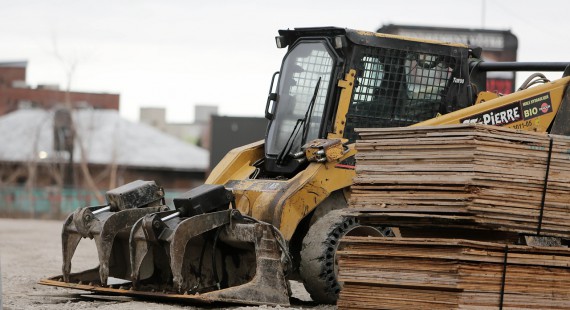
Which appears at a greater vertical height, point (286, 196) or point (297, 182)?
point (297, 182)

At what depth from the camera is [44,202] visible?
41.2 meters

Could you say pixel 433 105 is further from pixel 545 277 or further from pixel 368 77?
pixel 545 277

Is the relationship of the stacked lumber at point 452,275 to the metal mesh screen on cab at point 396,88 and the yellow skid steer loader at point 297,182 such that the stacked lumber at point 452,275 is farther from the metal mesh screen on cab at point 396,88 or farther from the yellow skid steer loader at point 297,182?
the metal mesh screen on cab at point 396,88

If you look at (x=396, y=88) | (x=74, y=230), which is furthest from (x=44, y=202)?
(x=396, y=88)

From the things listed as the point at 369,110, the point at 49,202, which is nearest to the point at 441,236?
the point at 369,110

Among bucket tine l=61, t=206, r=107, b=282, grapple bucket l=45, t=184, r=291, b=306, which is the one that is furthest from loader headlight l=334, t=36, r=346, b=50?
bucket tine l=61, t=206, r=107, b=282

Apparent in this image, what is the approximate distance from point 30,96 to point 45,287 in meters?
61.0

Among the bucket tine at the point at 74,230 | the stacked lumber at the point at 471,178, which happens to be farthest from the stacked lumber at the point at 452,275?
the bucket tine at the point at 74,230

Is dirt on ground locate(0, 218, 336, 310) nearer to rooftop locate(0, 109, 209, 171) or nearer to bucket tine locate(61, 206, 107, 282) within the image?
bucket tine locate(61, 206, 107, 282)

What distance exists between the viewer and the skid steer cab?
428 inches

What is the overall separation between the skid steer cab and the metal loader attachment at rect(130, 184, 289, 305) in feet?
0.04

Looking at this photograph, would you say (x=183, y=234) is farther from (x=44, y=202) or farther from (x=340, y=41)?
(x=44, y=202)

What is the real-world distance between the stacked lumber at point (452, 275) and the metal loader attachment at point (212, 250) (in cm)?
137

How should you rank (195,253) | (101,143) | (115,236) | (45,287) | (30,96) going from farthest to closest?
1. (30,96)
2. (101,143)
3. (45,287)
4. (115,236)
5. (195,253)
